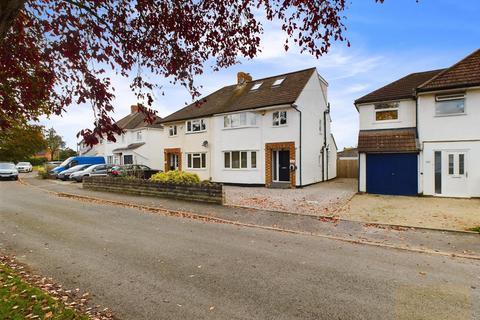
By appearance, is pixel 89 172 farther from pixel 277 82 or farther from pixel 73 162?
pixel 277 82

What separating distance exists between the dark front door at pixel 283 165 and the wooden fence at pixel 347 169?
10.9 metres

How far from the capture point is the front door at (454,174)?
14.4m

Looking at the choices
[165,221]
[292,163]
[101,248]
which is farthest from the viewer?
[292,163]

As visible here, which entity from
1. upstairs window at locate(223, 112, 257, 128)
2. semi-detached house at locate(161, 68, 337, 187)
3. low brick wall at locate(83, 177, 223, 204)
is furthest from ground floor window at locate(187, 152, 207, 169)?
low brick wall at locate(83, 177, 223, 204)

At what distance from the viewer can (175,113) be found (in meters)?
27.9

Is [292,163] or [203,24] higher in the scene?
[203,24]

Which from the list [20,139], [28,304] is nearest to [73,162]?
[20,139]

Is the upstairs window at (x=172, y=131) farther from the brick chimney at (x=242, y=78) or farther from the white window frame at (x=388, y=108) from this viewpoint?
the white window frame at (x=388, y=108)

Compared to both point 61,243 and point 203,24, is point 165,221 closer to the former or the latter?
point 61,243

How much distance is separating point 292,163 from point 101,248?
14049 mm

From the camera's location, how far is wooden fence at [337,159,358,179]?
28.1 m

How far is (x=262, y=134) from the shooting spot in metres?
20.5

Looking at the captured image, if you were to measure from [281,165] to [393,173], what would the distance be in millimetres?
6993

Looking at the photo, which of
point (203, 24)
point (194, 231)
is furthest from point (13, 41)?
point (194, 231)
